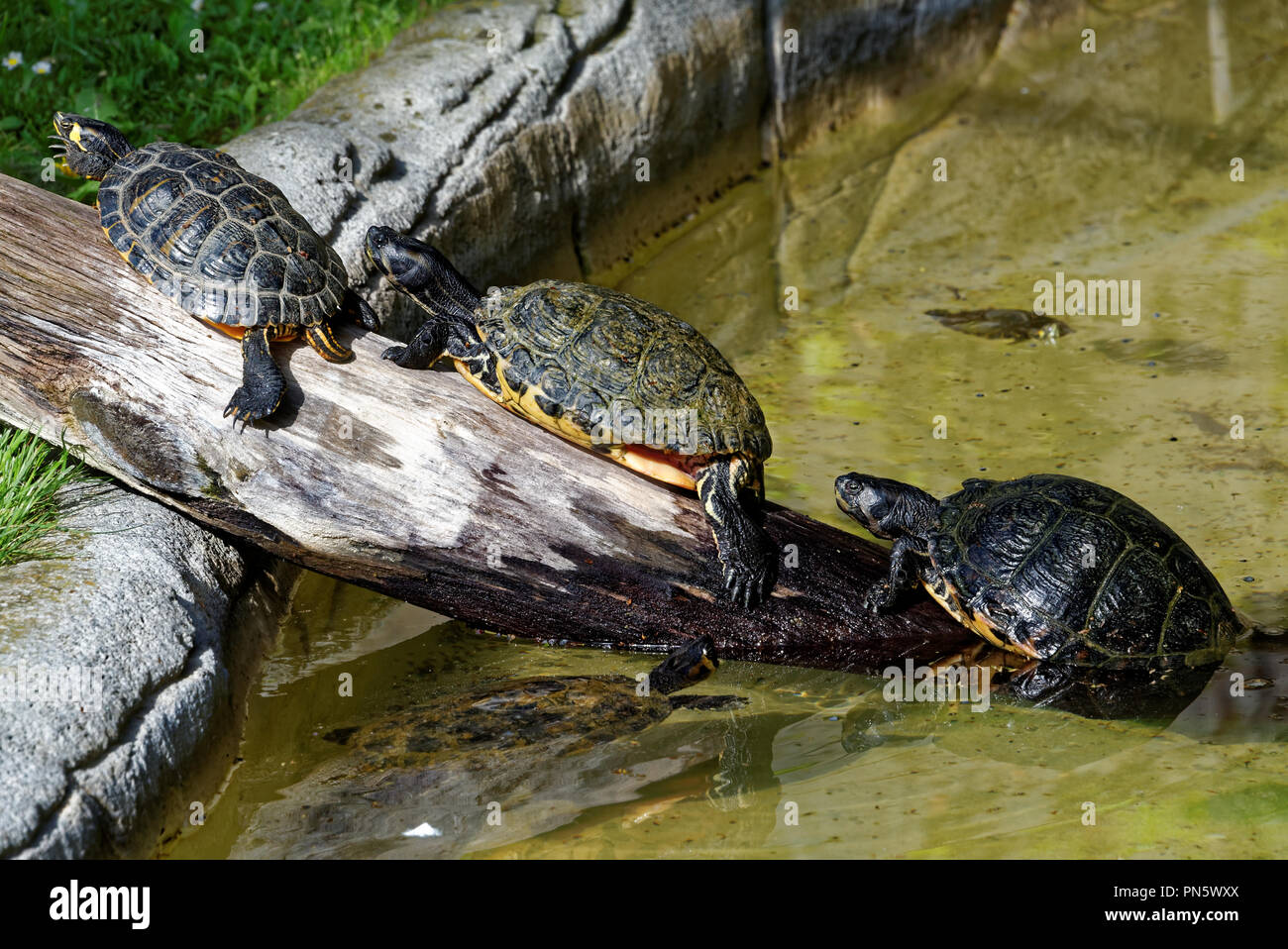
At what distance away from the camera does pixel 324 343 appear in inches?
165

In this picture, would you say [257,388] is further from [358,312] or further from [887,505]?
[887,505]

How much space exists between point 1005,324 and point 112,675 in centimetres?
494

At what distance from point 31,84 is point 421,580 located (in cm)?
410

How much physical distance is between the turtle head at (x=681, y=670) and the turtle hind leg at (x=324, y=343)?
1594 millimetres

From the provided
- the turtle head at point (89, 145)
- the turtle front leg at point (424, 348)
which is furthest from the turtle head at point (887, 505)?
the turtle head at point (89, 145)

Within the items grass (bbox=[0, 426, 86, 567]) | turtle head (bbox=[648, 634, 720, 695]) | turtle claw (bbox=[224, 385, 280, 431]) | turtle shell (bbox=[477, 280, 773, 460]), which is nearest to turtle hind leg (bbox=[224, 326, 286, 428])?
turtle claw (bbox=[224, 385, 280, 431])

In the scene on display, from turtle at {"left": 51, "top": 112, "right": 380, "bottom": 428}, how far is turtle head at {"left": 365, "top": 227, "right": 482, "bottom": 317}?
1.01ft

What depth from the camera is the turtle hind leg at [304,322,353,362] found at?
13.8 feet

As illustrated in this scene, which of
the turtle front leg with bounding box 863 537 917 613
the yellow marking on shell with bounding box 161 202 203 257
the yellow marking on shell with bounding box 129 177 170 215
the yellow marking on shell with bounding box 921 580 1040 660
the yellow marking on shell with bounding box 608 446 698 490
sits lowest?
the yellow marking on shell with bounding box 921 580 1040 660

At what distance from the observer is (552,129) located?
6.71 metres

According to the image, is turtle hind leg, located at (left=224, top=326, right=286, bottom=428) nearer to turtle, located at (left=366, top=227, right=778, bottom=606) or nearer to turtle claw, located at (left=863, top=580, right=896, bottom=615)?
turtle, located at (left=366, top=227, right=778, bottom=606)

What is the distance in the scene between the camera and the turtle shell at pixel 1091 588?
4055 mm

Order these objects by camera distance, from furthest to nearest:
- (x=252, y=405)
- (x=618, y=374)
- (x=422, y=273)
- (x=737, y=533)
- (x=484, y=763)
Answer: (x=422, y=273) < (x=618, y=374) < (x=737, y=533) < (x=252, y=405) < (x=484, y=763)

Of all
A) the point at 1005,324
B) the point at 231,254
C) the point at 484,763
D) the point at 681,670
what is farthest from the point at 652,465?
the point at 1005,324
